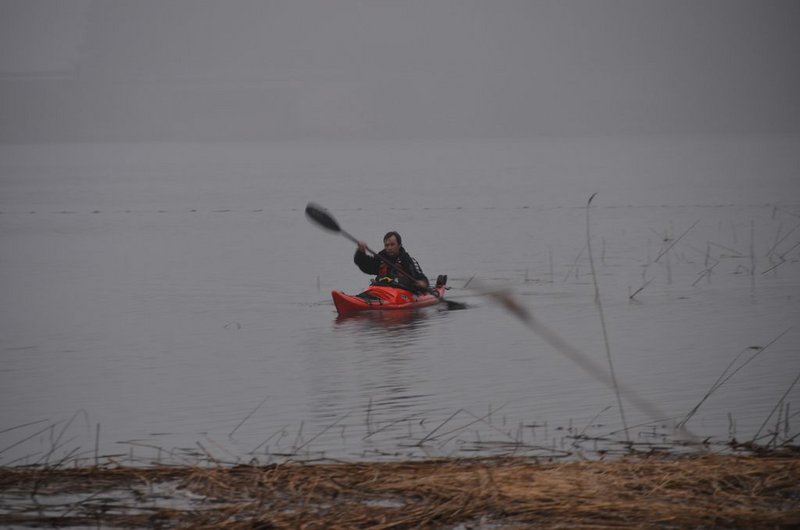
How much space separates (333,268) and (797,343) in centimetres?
1498

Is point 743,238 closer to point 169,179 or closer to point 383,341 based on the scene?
point 383,341

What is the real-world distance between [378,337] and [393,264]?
1.58m

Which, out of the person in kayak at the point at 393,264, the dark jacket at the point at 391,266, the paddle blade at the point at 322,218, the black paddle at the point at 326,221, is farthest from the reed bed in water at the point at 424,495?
the dark jacket at the point at 391,266

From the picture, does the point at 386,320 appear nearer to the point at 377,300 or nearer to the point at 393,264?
the point at 377,300

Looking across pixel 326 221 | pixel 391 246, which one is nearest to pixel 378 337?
pixel 391 246

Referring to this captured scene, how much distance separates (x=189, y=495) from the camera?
7941mm

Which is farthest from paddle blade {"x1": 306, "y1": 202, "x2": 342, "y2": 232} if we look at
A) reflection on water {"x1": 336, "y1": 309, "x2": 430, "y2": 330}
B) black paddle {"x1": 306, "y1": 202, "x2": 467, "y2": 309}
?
reflection on water {"x1": 336, "y1": 309, "x2": 430, "y2": 330}

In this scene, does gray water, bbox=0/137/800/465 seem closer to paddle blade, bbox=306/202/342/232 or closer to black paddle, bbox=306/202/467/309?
black paddle, bbox=306/202/467/309

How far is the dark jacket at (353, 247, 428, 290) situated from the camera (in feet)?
63.3

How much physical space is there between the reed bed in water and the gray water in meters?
1.47

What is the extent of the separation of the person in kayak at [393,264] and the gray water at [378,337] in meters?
0.57

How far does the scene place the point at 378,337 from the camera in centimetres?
1822

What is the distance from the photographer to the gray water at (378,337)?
12.1 metres

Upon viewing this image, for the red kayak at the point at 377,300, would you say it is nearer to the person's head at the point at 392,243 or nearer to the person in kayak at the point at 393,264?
the person in kayak at the point at 393,264
